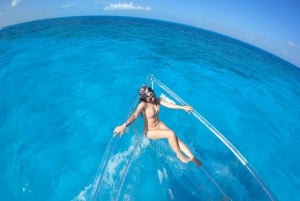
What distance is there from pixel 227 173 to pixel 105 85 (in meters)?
6.43

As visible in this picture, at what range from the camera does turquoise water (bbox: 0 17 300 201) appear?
5.81 meters

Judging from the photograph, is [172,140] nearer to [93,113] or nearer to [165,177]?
[165,177]

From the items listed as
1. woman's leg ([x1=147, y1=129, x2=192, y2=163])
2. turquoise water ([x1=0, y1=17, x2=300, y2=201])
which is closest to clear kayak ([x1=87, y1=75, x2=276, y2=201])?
woman's leg ([x1=147, y1=129, x2=192, y2=163])

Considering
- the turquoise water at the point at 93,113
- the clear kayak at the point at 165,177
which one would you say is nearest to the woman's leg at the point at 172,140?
the clear kayak at the point at 165,177

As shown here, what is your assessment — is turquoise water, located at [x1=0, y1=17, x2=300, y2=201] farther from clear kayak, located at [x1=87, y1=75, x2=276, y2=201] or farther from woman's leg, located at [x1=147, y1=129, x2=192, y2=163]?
woman's leg, located at [x1=147, y1=129, x2=192, y2=163]

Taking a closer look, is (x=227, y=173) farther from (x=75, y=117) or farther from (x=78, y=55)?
(x=78, y=55)

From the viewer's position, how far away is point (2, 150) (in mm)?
6316

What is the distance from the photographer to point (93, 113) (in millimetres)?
8047

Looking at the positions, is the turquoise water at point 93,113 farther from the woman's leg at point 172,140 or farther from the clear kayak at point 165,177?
the woman's leg at point 172,140

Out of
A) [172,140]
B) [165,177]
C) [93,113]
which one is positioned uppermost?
[93,113]

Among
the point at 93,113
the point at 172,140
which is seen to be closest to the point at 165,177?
the point at 172,140

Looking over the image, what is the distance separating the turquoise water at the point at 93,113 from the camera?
581 centimetres

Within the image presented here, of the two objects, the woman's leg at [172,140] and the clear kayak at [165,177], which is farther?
the clear kayak at [165,177]

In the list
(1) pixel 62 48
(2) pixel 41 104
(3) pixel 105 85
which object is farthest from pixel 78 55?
(2) pixel 41 104
